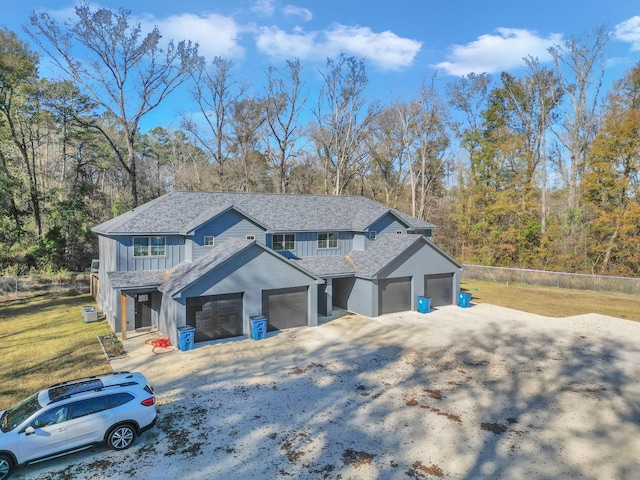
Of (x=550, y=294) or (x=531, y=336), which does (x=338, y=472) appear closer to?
(x=531, y=336)

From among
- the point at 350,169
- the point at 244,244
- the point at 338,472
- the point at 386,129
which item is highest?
the point at 386,129

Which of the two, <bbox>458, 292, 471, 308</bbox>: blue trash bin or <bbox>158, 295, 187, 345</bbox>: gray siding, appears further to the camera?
<bbox>458, 292, 471, 308</bbox>: blue trash bin

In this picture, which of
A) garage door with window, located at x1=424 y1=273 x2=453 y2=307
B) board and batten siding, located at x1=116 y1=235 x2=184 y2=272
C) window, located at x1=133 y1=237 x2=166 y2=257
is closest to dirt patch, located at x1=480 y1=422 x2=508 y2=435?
garage door with window, located at x1=424 y1=273 x2=453 y2=307

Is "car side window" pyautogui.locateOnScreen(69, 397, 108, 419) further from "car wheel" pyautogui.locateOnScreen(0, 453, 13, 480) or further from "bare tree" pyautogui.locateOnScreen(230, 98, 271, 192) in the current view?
"bare tree" pyautogui.locateOnScreen(230, 98, 271, 192)

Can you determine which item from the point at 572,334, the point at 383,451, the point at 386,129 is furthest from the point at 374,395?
the point at 386,129

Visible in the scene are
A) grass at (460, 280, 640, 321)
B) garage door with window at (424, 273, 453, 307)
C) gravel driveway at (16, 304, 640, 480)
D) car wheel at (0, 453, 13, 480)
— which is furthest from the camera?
garage door with window at (424, 273, 453, 307)

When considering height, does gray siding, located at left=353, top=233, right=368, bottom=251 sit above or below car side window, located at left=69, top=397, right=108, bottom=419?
above
